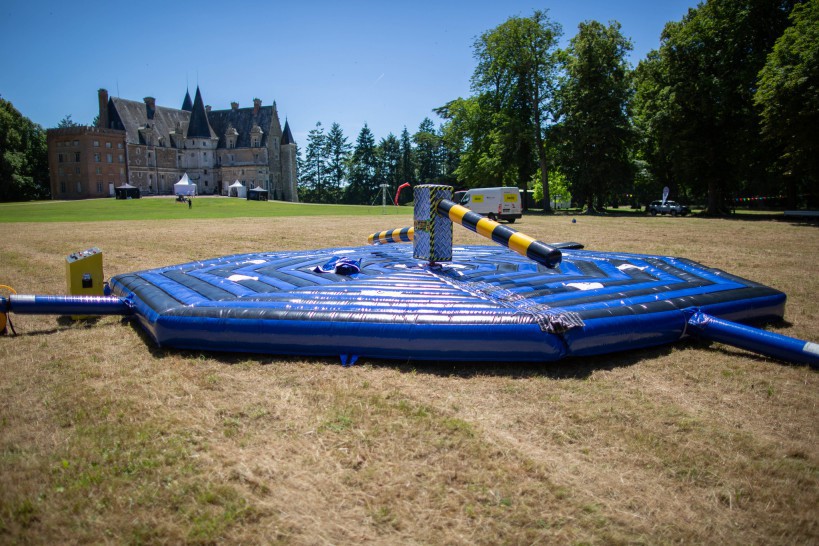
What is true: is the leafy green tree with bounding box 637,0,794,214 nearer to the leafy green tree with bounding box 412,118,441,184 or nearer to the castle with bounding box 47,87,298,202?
the leafy green tree with bounding box 412,118,441,184

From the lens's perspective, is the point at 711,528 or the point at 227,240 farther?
the point at 227,240

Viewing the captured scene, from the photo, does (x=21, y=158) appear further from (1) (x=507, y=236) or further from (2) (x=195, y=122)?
(1) (x=507, y=236)

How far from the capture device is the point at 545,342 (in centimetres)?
406

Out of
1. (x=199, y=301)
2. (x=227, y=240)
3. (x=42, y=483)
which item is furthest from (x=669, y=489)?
(x=227, y=240)

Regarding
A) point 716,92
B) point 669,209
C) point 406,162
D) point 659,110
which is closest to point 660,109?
point 659,110

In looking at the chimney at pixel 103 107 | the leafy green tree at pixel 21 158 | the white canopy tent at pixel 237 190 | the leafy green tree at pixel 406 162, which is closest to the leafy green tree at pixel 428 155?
the leafy green tree at pixel 406 162

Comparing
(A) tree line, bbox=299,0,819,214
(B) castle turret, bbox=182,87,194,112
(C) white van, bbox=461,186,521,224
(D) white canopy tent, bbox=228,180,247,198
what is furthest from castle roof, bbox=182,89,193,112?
(C) white van, bbox=461,186,521,224

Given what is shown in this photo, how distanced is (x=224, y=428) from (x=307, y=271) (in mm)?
3532

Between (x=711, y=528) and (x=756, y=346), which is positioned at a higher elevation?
(x=756, y=346)

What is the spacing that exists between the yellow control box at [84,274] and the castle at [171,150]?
231 feet

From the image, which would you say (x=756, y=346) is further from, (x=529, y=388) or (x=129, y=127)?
(x=129, y=127)

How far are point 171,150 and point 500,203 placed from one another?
64535mm

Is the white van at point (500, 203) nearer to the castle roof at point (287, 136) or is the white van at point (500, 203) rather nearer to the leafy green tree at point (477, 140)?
the leafy green tree at point (477, 140)

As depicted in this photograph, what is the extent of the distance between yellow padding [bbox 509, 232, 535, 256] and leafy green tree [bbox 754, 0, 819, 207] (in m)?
21.4
